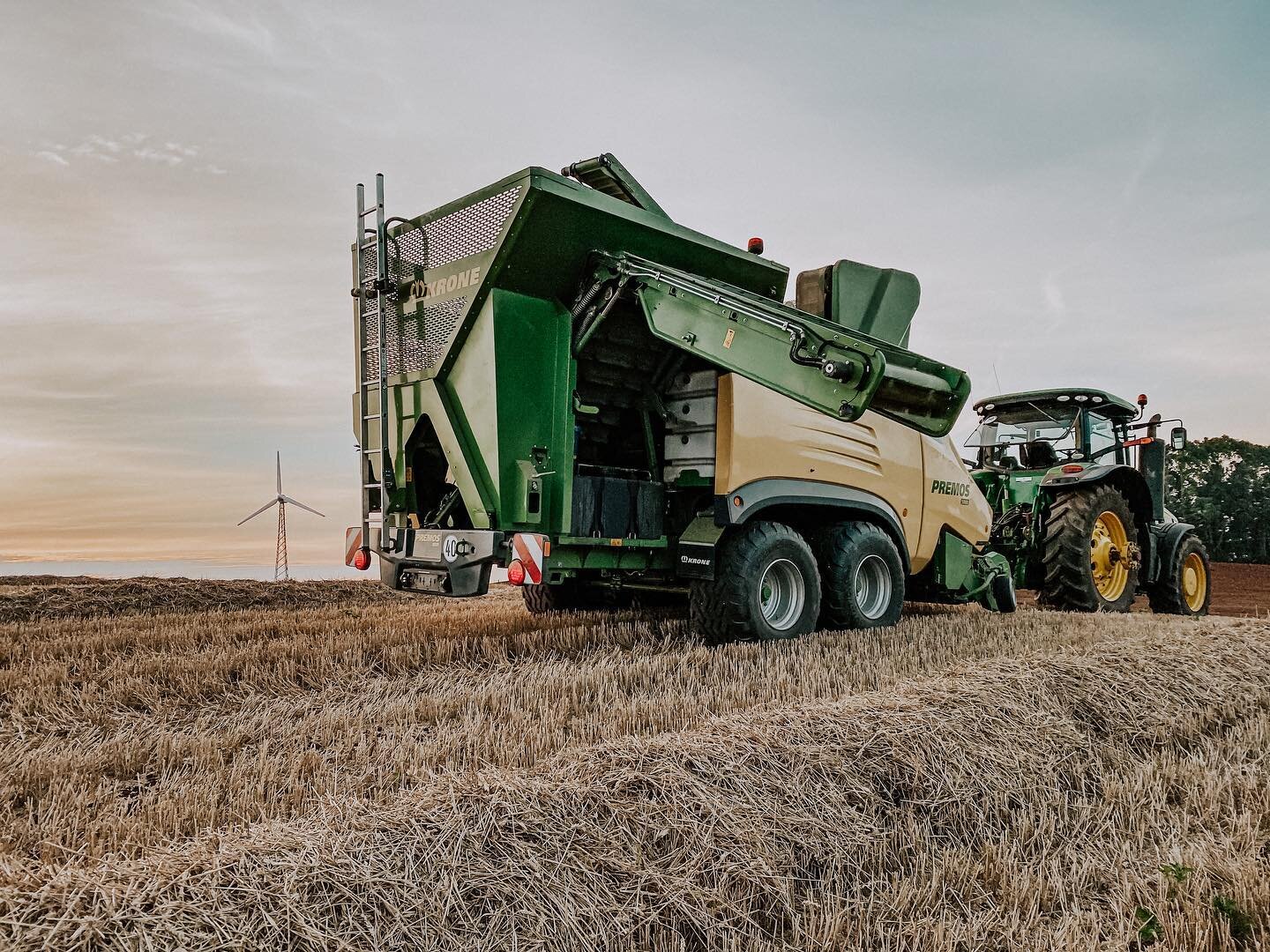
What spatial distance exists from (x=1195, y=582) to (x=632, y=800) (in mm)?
10665

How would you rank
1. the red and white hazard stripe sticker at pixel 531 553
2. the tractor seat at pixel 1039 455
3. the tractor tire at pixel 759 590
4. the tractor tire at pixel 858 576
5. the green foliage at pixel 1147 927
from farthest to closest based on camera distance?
the tractor seat at pixel 1039 455 < the tractor tire at pixel 858 576 < the tractor tire at pixel 759 590 < the red and white hazard stripe sticker at pixel 531 553 < the green foliage at pixel 1147 927

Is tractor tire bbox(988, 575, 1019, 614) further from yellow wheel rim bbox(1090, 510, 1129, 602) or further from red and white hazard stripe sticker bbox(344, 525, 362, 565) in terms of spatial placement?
red and white hazard stripe sticker bbox(344, 525, 362, 565)

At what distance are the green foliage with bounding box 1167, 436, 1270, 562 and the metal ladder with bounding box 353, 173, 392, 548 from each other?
31.8 metres

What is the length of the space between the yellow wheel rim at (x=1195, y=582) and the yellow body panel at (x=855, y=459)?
3688 millimetres

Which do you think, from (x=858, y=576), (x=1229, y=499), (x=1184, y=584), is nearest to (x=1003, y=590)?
(x=858, y=576)

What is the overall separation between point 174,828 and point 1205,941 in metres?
2.95

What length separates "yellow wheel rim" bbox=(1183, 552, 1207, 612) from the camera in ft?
35.6

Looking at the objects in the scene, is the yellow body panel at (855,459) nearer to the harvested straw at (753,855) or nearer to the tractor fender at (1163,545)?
the harvested straw at (753,855)

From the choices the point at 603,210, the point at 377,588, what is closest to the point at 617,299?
the point at 603,210

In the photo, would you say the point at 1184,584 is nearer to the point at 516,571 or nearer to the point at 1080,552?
the point at 1080,552

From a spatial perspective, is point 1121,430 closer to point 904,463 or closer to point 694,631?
point 904,463

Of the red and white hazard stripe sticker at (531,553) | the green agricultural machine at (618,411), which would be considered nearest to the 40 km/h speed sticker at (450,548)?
the green agricultural machine at (618,411)

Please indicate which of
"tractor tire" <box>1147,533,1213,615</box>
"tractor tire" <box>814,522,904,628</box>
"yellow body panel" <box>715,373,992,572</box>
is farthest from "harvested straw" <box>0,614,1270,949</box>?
"tractor tire" <box>1147,533,1213,615</box>

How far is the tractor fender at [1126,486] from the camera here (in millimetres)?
9086
